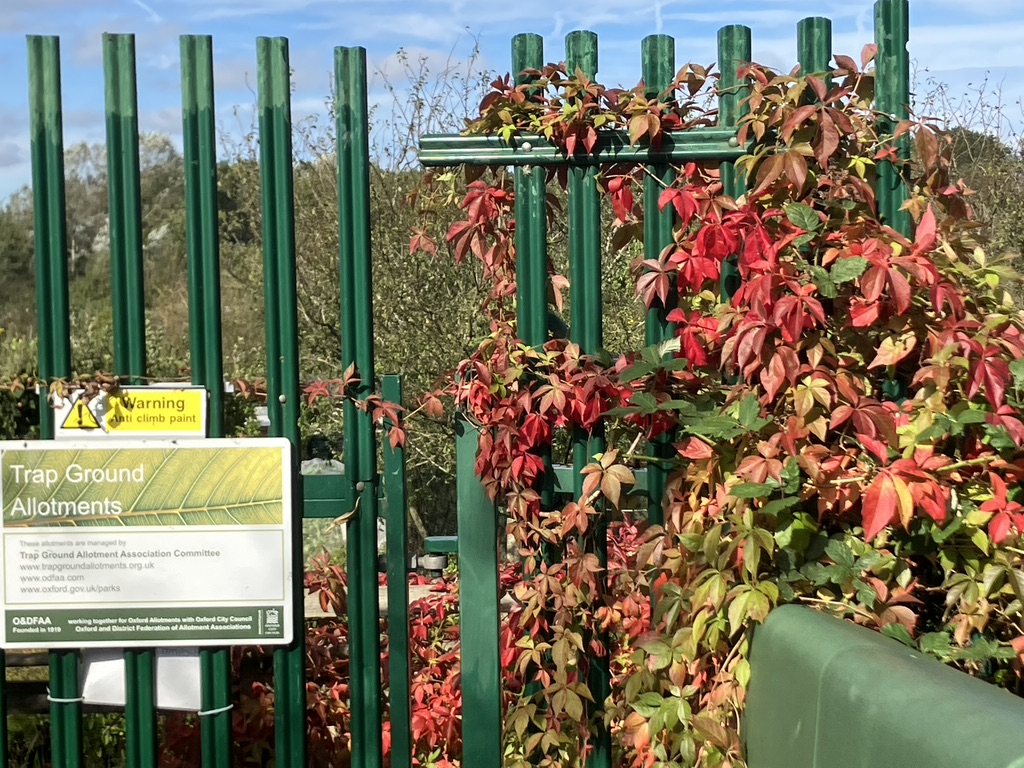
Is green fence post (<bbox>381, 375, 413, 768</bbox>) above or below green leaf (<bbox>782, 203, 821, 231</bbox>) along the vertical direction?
below

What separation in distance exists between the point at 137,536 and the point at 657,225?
1.65 metres

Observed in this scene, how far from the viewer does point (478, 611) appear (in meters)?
2.91

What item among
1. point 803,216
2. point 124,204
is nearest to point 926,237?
point 803,216

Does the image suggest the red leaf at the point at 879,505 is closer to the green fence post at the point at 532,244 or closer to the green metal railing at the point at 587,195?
the green metal railing at the point at 587,195

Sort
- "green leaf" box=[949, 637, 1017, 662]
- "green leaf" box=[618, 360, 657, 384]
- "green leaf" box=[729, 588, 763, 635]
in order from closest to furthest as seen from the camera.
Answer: "green leaf" box=[949, 637, 1017, 662]
"green leaf" box=[729, 588, 763, 635]
"green leaf" box=[618, 360, 657, 384]

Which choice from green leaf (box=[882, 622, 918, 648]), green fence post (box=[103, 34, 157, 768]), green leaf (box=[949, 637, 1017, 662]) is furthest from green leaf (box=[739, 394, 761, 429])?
green fence post (box=[103, 34, 157, 768])

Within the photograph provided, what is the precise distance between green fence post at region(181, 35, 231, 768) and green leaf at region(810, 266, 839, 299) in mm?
1550

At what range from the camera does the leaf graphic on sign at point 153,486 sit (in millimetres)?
2773

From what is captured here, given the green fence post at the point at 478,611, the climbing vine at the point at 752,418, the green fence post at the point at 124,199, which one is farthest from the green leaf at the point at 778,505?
the green fence post at the point at 124,199

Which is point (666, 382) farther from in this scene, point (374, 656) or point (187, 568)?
point (187, 568)

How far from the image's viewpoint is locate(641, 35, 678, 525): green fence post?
288cm

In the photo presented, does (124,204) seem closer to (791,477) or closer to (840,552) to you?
(791,477)

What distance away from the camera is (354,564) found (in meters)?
2.84

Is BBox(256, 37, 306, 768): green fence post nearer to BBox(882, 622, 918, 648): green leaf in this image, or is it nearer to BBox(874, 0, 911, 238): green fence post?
BBox(882, 622, 918, 648): green leaf
